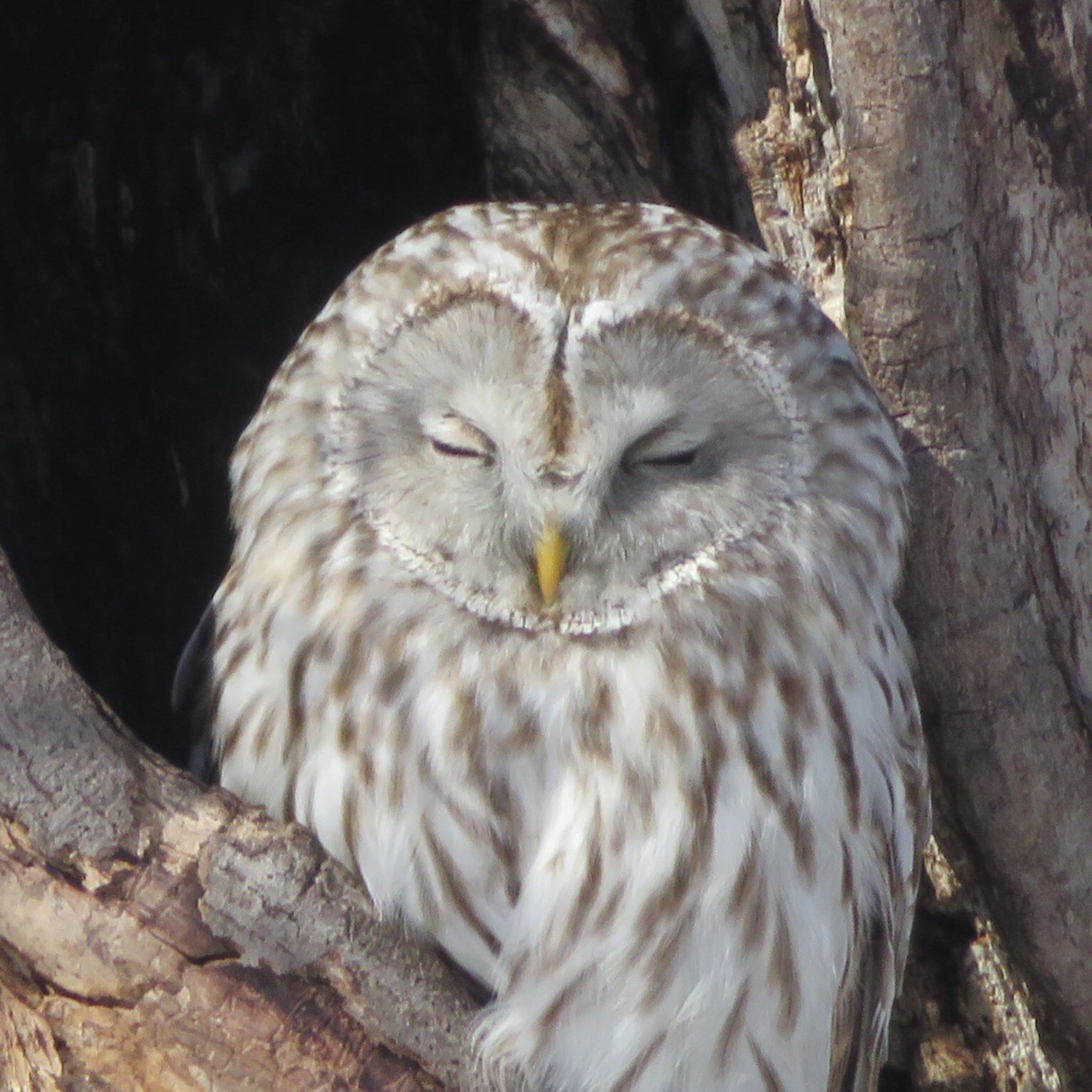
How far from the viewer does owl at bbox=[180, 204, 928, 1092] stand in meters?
1.87

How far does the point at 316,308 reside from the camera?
115 inches

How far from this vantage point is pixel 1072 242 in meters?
2.13

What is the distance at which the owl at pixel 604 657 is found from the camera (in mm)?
1867

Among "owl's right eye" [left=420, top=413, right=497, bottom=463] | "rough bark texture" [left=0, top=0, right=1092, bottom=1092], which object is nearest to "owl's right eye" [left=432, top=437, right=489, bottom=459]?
"owl's right eye" [left=420, top=413, right=497, bottom=463]

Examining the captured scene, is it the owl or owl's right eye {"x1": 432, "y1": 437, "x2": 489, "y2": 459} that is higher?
owl's right eye {"x1": 432, "y1": 437, "x2": 489, "y2": 459}

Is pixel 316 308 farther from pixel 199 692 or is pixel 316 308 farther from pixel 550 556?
pixel 550 556

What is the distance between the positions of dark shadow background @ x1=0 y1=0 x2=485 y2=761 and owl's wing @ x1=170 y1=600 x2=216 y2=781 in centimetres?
18

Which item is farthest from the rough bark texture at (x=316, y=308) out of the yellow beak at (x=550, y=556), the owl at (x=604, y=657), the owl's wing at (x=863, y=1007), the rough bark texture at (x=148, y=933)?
the yellow beak at (x=550, y=556)

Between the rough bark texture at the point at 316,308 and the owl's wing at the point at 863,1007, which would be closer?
the rough bark texture at the point at 316,308

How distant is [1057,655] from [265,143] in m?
1.61

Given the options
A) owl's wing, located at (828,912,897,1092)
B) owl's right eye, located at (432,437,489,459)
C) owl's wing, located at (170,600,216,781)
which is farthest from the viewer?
owl's wing, located at (170,600,216,781)

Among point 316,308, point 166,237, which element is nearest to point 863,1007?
point 316,308

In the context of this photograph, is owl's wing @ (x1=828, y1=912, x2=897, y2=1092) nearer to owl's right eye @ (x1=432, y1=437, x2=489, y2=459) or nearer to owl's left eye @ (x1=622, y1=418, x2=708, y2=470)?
owl's left eye @ (x1=622, y1=418, x2=708, y2=470)

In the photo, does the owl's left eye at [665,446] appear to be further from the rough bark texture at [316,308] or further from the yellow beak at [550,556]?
the rough bark texture at [316,308]
